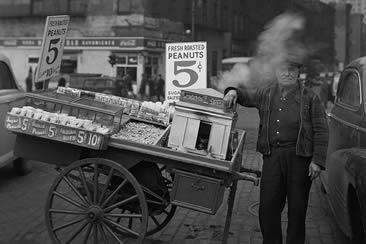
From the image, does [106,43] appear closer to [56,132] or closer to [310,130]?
[56,132]

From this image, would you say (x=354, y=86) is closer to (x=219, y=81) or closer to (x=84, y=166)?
(x=219, y=81)

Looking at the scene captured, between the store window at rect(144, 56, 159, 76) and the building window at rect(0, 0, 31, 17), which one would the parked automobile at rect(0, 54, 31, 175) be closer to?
the store window at rect(144, 56, 159, 76)

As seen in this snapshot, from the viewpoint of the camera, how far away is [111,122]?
171 inches

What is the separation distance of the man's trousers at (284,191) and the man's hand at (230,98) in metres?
0.55

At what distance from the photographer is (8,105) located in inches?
293

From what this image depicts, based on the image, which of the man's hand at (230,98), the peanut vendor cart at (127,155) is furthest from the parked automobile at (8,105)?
the man's hand at (230,98)

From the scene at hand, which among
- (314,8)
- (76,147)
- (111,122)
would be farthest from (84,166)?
(314,8)

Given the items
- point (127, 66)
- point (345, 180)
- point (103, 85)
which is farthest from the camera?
point (127, 66)

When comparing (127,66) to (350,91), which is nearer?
(350,91)

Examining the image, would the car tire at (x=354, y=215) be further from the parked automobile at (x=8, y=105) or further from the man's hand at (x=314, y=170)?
the parked automobile at (x=8, y=105)

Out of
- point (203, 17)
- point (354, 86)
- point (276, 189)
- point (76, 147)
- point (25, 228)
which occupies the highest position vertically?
point (203, 17)

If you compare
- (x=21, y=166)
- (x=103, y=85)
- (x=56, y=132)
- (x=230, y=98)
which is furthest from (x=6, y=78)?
(x=103, y=85)

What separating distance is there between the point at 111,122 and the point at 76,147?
38 centimetres

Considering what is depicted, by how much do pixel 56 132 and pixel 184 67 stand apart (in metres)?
4.03
